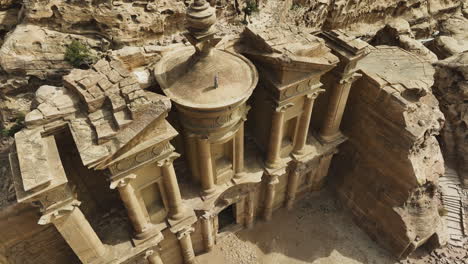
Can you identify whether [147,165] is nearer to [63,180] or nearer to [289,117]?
[63,180]

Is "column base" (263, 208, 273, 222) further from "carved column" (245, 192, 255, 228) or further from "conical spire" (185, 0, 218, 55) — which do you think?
"conical spire" (185, 0, 218, 55)

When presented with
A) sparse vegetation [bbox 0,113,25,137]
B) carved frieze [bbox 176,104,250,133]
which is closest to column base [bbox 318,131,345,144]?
carved frieze [bbox 176,104,250,133]

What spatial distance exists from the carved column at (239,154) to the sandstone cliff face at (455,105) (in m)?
13.4

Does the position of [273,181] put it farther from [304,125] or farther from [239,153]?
[304,125]

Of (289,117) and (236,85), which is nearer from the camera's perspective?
(236,85)

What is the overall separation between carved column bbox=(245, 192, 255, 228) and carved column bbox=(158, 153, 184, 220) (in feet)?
12.1

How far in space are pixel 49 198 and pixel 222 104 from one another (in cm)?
511

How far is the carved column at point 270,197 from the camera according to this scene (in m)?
13.9

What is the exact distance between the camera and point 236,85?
32.1 feet

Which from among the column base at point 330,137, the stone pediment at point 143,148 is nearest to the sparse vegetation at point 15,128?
the stone pediment at point 143,148

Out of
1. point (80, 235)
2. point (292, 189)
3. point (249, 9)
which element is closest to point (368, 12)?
point (249, 9)

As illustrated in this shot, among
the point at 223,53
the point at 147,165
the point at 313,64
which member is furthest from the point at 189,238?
the point at 313,64

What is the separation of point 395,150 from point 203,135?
28.1ft

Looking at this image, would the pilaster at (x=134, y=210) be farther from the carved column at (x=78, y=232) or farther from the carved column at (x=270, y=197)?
the carved column at (x=270, y=197)
